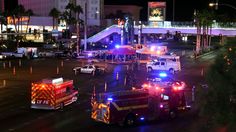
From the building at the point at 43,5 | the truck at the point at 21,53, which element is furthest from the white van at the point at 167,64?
the building at the point at 43,5

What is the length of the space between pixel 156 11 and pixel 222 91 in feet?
513

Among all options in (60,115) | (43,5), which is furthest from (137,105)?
(43,5)

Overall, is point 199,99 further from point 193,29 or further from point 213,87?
point 193,29

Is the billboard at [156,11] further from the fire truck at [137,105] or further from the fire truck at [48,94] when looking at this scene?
the fire truck at [137,105]

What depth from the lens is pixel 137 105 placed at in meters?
26.0

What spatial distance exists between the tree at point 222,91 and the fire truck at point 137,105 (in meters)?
12.2

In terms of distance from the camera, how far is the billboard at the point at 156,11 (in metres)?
166

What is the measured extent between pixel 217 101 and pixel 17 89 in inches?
1191

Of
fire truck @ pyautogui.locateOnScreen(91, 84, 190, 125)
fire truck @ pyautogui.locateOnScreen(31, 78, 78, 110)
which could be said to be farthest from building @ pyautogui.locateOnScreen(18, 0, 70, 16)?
fire truck @ pyautogui.locateOnScreen(91, 84, 190, 125)

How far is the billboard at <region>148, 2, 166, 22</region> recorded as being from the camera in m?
166

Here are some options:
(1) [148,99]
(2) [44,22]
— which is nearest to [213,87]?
(1) [148,99]

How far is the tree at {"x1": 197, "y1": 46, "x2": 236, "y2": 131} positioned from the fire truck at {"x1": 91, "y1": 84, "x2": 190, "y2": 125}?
12.2 m

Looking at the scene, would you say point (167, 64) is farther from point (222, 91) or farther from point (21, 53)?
point (222, 91)

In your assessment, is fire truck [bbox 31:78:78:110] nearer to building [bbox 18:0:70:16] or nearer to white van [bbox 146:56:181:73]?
white van [bbox 146:56:181:73]
